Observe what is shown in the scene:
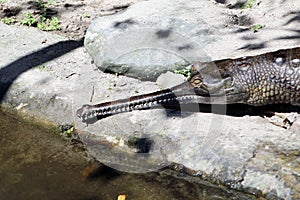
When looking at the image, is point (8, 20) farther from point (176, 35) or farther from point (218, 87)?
point (218, 87)

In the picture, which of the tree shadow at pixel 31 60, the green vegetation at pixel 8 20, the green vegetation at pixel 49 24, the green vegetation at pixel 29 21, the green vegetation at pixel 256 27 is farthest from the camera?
the green vegetation at pixel 8 20

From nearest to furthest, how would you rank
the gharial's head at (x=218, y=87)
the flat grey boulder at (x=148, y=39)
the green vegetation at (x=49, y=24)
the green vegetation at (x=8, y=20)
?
the gharial's head at (x=218, y=87) → the flat grey boulder at (x=148, y=39) → the green vegetation at (x=49, y=24) → the green vegetation at (x=8, y=20)

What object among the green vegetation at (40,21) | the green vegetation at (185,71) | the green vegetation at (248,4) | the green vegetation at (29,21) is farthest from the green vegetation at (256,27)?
the green vegetation at (29,21)

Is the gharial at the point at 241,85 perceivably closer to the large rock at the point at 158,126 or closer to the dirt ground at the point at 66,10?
the large rock at the point at 158,126

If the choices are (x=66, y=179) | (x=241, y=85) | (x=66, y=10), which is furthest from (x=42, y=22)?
(x=241, y=85)

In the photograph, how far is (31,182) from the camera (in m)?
4.56

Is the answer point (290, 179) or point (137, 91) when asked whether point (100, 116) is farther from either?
point (290, 179)

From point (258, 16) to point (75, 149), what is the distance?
10.8 feet

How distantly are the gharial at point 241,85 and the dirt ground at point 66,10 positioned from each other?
2434 millimetres

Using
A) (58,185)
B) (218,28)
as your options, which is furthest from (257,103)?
(58,185)

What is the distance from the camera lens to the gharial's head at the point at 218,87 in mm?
4961

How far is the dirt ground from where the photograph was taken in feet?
23.6

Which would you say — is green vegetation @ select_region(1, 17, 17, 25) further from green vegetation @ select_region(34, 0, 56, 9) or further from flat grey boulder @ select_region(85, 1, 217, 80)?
flat grey boulder @ select_region(85, 1, 217, 80)

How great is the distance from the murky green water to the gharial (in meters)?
0.73
